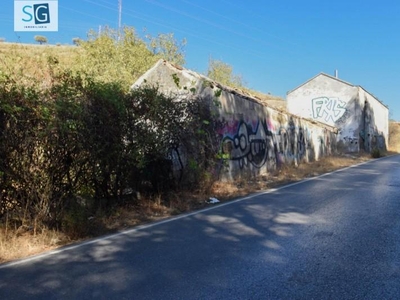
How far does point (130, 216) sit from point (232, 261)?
10.7 ft

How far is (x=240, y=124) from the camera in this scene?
13734 millimetres

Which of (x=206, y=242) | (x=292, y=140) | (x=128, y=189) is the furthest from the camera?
(x=292, y=140)

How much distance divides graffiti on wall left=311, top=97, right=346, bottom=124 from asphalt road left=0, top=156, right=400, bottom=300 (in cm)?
3079

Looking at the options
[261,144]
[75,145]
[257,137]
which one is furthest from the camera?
[261,144]

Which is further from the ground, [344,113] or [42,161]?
[344,113]

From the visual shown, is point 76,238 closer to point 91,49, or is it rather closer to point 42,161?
point 42,161

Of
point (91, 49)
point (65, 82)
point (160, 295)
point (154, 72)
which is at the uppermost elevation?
point (91, 49)

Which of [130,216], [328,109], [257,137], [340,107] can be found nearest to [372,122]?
[340,107]

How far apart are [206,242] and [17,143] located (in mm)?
3346

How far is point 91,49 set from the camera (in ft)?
84.5

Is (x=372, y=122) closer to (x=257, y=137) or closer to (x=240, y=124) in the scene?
(x=257, y=137)

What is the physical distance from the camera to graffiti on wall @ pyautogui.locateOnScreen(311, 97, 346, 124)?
36594 mm

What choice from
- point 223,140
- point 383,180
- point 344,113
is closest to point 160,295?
point 223,140

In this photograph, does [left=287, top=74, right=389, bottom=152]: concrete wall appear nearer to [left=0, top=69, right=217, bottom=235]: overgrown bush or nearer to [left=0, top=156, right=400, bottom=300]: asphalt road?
[left=0, top=69, right=217, bottom=235]: overgrown bush
